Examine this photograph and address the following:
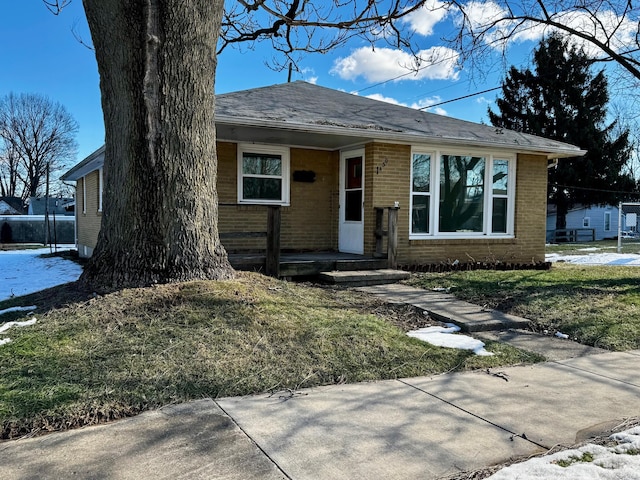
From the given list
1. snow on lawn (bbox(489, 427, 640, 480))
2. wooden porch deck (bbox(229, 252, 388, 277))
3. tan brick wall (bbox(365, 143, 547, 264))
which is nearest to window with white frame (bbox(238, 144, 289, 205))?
wooden porch deck (bbox(229, 252, 388, 277))

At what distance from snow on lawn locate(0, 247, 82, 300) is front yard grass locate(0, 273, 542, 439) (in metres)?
3.45

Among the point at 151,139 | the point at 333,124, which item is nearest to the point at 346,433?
the point at 151,139

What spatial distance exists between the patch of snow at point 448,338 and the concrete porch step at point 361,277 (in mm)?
2737

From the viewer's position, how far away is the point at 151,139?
5480mm

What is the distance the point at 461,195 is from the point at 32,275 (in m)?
9.98

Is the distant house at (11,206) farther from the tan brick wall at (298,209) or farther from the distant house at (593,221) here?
the distant house at (593,221)

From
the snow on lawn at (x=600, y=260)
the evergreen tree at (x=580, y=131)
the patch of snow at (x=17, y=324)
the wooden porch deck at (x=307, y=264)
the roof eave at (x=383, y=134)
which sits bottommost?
the snow on lawn at (x=600, y=260)

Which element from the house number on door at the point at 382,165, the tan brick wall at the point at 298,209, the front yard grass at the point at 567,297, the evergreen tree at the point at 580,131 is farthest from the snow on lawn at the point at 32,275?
the evergreen tree at the point at 580,131

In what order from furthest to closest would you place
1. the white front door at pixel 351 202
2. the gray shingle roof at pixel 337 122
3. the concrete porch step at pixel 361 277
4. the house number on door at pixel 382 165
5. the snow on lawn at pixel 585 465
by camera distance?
1. the white front door at pixel 351 202
2. the house number on door at pixel 382 165
3. the gray shingle roof at pixel 337 122
4. the concrete porch step at pixel 361 277
5. the snow on lawn at pixel 585 465

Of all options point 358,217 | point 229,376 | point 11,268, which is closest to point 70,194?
point 11,268

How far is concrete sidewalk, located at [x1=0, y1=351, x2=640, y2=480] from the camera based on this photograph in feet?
8.84

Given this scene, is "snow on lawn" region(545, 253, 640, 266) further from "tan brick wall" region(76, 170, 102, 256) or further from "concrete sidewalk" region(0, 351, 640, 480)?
"tan brick wall" region(76, 170, 102, 256)

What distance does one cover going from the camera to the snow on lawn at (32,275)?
908 centimetres

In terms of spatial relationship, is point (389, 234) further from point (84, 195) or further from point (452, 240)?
point (84, 195)
